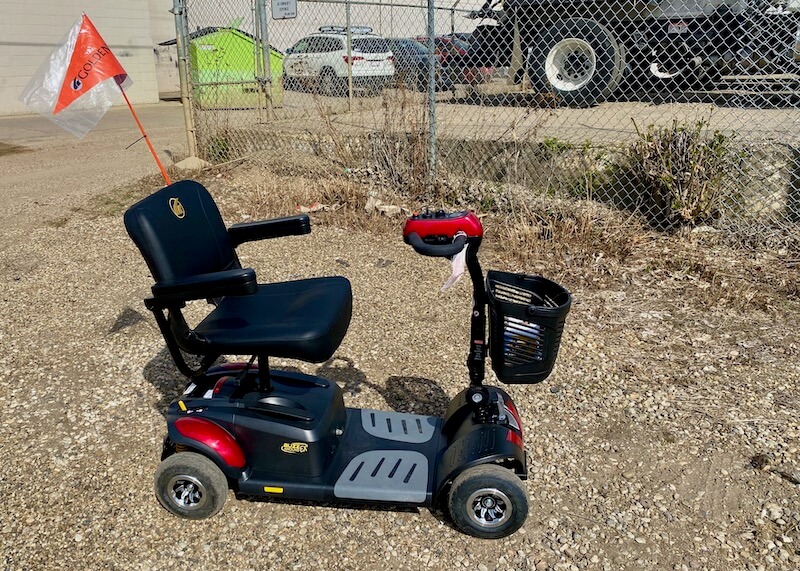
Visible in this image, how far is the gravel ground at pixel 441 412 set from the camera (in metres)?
2.44

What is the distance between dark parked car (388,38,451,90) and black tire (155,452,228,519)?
180 inches

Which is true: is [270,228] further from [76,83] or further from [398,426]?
[76,83]

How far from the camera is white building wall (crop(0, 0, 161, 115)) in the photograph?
51.1 feet

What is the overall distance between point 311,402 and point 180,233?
85 centimetres

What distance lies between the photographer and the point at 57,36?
16500 mm

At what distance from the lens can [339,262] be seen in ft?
17.2

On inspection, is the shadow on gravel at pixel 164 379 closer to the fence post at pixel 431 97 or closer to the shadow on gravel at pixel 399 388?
the shadow on gravel at pixel 399 388

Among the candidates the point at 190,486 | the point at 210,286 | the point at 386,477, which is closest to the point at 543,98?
the point at 386,477

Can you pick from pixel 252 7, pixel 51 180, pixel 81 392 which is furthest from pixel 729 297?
pixel 51 180

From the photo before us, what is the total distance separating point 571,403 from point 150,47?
18732 mm

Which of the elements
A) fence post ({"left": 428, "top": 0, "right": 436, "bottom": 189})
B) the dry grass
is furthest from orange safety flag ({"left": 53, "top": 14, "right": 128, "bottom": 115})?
fence post ({"left": 428, "top": 0, "right": 436, "bottom": 189})

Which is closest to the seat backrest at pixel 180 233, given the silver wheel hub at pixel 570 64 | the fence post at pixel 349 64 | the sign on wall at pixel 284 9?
the sign on wall at pixel 284 9

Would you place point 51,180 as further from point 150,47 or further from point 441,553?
point 150,47

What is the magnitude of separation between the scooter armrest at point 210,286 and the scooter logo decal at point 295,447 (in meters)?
0.64
